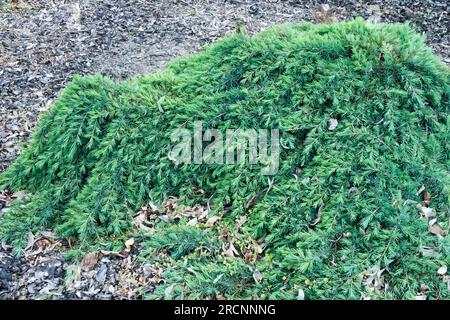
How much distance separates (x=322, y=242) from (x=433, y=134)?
1.17 m

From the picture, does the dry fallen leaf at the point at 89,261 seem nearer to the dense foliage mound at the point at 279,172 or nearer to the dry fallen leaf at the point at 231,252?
the dense foliage mound at the point at 279,172

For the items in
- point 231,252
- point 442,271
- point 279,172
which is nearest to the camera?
point 442,271

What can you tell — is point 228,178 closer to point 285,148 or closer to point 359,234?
point 285,148

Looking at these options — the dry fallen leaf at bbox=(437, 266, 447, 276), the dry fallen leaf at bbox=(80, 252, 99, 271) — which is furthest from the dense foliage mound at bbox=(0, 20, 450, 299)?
the dry fallen leaf at bbox=(80, 252, 99, 271)

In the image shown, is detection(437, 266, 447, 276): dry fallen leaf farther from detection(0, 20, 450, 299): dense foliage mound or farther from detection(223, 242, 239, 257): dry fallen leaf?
detection(223, 242, 239, 257): dry fallen leaf

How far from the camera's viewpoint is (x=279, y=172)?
3.35m

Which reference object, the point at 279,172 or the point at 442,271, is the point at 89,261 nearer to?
the point at 279,172

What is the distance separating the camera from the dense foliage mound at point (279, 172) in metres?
3.03

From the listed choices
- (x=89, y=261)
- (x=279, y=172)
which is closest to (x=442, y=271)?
(x=279, y=172)

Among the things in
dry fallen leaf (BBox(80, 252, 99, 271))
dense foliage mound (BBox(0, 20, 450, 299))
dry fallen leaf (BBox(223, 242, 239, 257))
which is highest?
dense foliage mound (BBox(0, 20, 450, 299))

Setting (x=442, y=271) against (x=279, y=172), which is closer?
(x=442, y=271)

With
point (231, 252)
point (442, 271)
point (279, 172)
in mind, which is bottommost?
point (442, 271)

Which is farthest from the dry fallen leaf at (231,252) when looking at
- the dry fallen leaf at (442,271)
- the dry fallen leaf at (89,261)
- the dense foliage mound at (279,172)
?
the dry fallen leaf at (442,271)

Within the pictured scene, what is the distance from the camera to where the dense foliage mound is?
9.94ft
